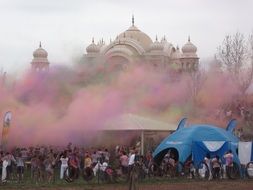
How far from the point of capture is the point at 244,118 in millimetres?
40812

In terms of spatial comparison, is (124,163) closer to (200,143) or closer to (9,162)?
(9,162)

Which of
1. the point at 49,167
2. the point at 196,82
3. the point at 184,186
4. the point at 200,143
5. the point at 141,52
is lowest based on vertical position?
the point at 184,186

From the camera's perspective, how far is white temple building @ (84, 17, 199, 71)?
63.6 metres

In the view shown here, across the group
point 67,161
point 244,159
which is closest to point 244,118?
point 244,159

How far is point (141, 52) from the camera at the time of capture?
220 feet

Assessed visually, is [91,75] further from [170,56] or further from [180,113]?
[170,56]

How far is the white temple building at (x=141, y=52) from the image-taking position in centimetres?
6362

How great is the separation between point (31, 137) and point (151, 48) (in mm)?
38561

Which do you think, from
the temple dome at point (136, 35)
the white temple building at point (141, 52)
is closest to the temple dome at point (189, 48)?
the white temple building at point (141, 52)

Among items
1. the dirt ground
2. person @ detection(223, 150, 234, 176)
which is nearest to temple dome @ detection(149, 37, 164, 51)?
person @ detection(223, 150, 234, 176)

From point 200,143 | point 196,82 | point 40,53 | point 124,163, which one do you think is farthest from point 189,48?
point 124,163

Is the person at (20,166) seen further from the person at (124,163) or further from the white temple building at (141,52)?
the white temple building at (141,52)

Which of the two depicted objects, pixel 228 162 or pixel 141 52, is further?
pixel 141 52

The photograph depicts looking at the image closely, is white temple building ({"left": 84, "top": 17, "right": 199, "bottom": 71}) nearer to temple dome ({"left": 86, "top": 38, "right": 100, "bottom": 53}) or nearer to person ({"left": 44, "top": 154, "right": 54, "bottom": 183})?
temple dome ({"left": 86, "top": 38, "right": 100, "bottom": 53})
